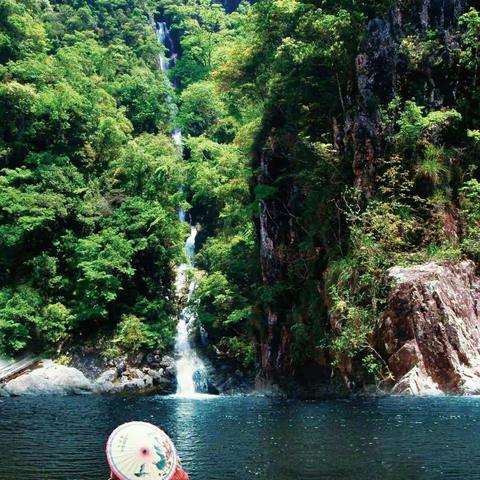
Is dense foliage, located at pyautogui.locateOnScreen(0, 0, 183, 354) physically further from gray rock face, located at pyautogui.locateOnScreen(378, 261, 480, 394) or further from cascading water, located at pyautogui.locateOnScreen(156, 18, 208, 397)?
→ gray rock face, located at pyautogui.locateOnScreen(378, 261, 480, 394)

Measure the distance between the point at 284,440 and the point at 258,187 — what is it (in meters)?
14.7

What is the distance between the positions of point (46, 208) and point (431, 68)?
1969cm

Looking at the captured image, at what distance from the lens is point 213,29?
6228cm

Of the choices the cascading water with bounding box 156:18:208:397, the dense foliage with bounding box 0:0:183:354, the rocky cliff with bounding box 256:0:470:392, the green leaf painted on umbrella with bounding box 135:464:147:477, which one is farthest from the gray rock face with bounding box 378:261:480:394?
the dense foliage with bounding box 0:0:183:354

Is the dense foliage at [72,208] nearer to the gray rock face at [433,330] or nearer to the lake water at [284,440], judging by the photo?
the lake water at [284,440]

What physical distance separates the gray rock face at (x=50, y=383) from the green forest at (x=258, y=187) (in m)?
1.93

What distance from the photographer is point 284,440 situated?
11555 millimetres

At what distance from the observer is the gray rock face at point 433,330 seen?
1584 centimetres

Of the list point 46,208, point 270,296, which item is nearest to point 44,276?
point 46,208

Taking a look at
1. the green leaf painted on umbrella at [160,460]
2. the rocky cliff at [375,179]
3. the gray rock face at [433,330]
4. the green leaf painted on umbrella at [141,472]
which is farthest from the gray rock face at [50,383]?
the green leaf painted on umbrella at [141,472]

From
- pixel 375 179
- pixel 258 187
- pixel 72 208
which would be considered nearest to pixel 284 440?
pixel 375 179

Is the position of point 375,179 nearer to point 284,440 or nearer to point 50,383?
point 284,440

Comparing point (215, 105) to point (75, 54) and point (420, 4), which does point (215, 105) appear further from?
point (420, 4)

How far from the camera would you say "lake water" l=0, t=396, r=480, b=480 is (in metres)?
9.03
